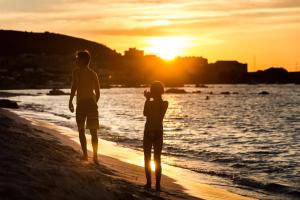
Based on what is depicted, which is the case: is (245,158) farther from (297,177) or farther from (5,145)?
(5,145)

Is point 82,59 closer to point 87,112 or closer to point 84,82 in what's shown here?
point 84,82

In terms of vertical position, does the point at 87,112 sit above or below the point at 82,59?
below

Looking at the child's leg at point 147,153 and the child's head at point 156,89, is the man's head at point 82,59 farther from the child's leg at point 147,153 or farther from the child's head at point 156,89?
the child's leg at point 147,153

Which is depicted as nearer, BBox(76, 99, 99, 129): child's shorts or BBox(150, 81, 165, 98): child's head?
BBox(150, 81, 165, 98): child's head

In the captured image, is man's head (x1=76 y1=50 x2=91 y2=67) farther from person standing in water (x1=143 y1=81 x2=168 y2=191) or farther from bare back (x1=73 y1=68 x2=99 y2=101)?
person standing in water (x1=143 y1=81 x2=168 y2=191)

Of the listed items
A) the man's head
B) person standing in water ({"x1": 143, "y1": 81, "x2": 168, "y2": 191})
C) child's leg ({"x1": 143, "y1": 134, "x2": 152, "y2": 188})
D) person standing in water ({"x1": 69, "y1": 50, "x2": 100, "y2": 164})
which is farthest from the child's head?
the man's head

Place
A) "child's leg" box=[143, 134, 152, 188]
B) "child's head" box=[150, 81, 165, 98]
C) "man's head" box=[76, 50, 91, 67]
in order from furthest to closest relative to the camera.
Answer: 1. "man's head" box=[76, 50, 91, 67]
2. "child's leg" box=[143, 134, 152, 188]
3. "child's head" box=[150, 81, 165, 98]

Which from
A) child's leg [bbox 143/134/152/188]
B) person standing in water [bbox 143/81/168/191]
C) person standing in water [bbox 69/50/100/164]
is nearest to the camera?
person standing in water [bbox 143/81/168/191]

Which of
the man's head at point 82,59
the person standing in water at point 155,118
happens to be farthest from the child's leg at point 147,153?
the man's head at point 82,59

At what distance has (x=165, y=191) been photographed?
10.0 metres

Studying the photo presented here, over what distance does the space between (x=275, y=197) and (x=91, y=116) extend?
5.06 m

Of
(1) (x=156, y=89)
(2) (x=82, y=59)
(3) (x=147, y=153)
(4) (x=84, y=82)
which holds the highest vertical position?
(2) (x=82, y=59)

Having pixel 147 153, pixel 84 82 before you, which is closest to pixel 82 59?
pixel 84 82

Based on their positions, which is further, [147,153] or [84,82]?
[84,82]
